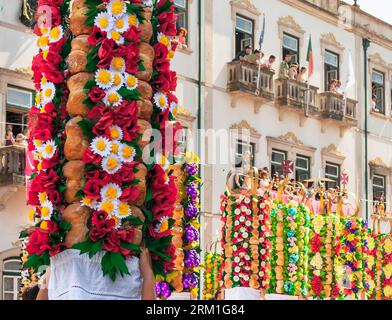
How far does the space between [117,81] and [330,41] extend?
22.7 meters

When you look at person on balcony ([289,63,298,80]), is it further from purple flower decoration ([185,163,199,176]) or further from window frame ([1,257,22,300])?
purple flower decoration ([185,163,199,176])

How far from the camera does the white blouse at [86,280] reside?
5539 millimetres

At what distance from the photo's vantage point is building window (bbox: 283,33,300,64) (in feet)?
85.0

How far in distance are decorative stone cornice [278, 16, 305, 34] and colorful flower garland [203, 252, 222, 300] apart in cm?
855

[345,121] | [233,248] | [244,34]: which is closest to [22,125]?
[233,248]

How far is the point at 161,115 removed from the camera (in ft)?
19.8

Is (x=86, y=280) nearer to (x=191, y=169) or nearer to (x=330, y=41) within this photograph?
(x=191, y=169)

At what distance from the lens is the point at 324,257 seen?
58.7 feet

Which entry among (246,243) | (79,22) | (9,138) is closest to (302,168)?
(9,138)

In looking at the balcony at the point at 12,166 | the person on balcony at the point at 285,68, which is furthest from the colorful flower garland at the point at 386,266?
the balcony at the point at 12,166

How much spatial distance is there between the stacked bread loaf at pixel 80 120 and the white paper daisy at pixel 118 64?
0.13 m

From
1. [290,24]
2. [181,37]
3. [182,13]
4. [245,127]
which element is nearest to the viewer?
[181,37]

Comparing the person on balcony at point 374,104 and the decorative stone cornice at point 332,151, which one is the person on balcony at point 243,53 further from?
the person on balcony at point 374,104

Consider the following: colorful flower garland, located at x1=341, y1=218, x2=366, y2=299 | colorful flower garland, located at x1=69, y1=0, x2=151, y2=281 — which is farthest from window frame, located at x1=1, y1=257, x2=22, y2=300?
colorful flower garland, located at x1=69, y1=0, x2=151, y2=281
